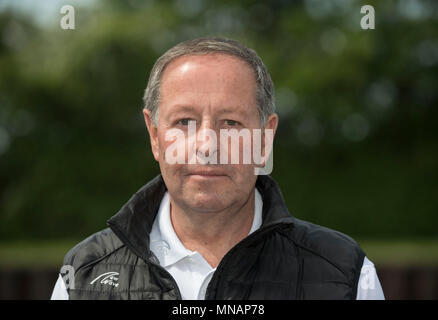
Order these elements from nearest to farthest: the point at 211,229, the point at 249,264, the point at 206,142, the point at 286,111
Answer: the point at 206,142
the point at 249,264
the point at 211,229
the point at 286,111

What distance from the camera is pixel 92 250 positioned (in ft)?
7.27

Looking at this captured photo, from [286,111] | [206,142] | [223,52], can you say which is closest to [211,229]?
[206,142]

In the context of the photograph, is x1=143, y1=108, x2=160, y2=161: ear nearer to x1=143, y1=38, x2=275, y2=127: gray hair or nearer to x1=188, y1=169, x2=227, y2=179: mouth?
x1=143, y1=38, x2=275, y2=127: gray hair

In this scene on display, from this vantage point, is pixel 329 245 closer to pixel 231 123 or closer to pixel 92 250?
pixel 231 123

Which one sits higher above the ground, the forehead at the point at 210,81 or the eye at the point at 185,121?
the forehead at the point at 210,81

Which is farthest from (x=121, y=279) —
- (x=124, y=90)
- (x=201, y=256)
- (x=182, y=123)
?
(x=124, y=90)

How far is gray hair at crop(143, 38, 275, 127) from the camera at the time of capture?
2.06 metres

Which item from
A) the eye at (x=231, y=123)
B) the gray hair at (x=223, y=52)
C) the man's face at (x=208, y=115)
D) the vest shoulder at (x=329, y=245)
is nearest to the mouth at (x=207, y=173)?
the man's face at (x=208, y=115)

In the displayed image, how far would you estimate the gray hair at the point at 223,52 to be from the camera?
206 centimetres

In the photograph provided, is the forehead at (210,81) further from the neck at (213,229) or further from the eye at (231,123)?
the neck at (213,229)

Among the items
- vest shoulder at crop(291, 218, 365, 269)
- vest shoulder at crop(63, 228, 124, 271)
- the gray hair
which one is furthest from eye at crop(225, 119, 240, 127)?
vest shoulder at crop(63, 228, 124, 271)

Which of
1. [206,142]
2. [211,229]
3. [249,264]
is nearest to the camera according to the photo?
[206,142]

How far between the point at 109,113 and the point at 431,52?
7.55 m

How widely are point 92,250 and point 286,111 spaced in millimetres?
9899
